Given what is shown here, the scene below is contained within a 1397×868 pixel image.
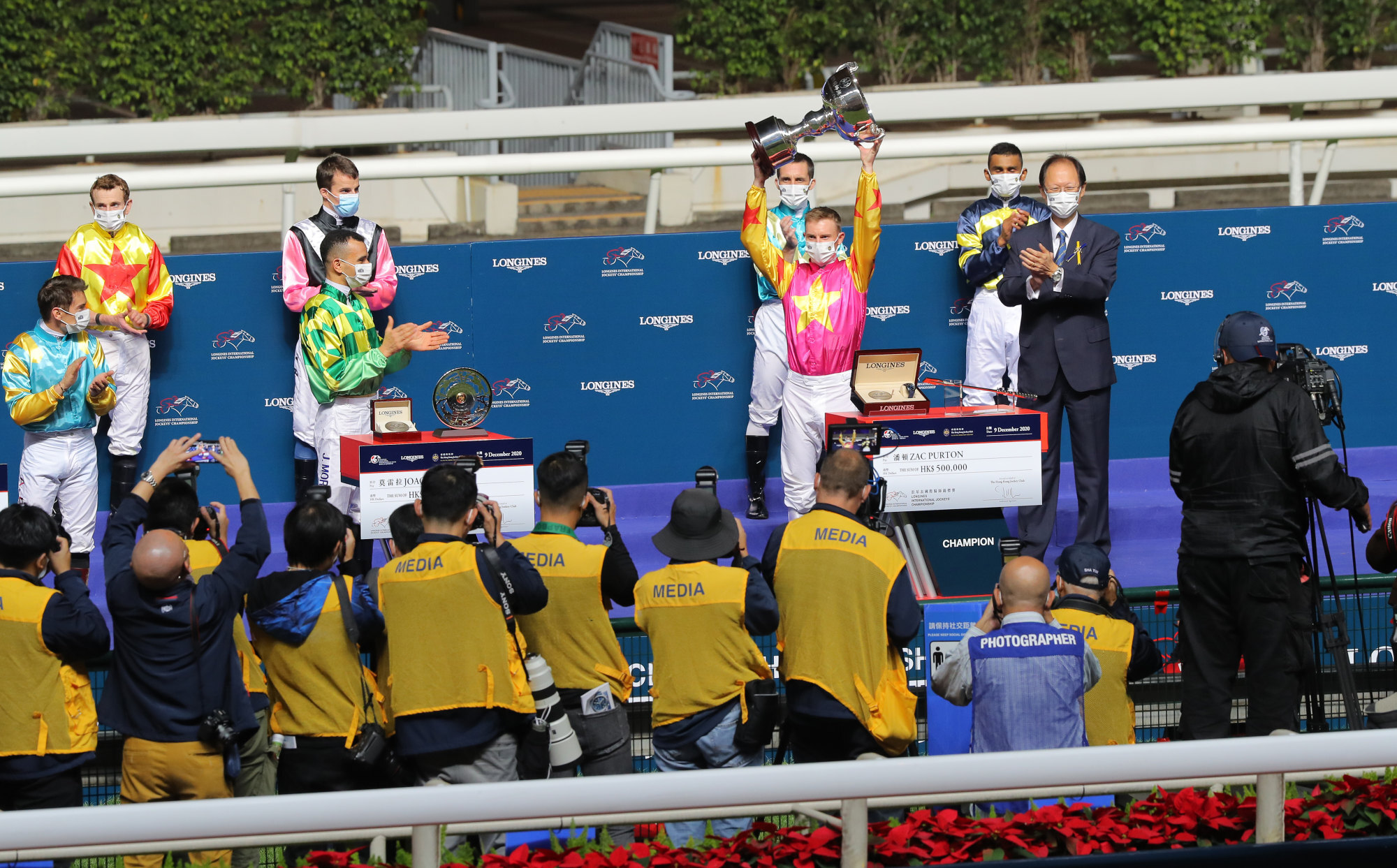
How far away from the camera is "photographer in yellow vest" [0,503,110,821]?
5.52 meters

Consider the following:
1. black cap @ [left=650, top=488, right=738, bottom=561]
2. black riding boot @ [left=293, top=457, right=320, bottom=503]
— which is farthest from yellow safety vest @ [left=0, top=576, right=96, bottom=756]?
black riding boot @ [left=293, top=457, right=320, bottom=503]

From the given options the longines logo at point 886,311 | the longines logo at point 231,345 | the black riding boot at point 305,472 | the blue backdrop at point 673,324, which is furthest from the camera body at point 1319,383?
the longines logo at point 231,345

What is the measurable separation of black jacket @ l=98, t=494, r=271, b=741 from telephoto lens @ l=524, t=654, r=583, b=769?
1028 mm

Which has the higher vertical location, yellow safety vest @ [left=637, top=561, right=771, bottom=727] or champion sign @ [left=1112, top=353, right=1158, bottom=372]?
champion sign @ [left=1112, top=353, right=1158, bottom=372]

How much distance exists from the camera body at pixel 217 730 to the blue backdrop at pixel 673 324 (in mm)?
4764

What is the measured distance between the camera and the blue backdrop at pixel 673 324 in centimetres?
1002

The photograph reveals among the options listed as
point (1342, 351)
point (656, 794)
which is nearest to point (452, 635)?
point (656, 794)

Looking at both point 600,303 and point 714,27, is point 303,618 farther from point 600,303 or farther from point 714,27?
point 714,27

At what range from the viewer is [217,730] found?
17.9 feet

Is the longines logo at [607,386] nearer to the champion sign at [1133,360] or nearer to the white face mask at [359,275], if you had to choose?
the white face mask at [359,275]

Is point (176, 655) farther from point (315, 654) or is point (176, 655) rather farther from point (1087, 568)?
point (1087, 568)

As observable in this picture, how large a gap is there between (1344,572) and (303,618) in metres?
5.93

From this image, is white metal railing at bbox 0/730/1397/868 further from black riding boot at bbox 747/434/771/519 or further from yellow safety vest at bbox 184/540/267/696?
black riding boot at bbox 747/434/771/519

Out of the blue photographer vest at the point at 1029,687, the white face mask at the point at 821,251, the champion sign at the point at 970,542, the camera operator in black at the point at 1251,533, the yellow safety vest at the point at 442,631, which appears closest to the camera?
the blue photographer vest at the point at 1029,687
